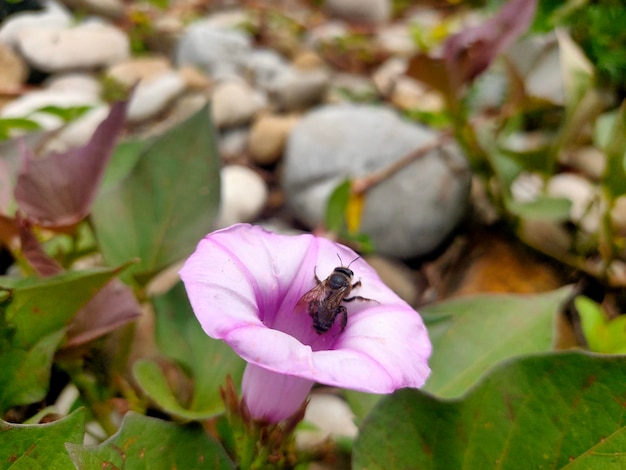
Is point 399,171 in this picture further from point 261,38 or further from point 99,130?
point 261,38

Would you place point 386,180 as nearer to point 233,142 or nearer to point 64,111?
point 233,142

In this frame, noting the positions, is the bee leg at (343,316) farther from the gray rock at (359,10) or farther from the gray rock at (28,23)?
the gray rock at (359,10)

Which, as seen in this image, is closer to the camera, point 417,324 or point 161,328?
point 417,324

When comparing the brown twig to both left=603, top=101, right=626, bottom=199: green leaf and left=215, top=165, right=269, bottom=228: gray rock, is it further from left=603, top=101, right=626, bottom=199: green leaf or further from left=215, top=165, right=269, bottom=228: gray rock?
left=603, top=101, right=626, bottom=199: green leaf

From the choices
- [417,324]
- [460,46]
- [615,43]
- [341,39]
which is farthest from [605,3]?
[417,324]

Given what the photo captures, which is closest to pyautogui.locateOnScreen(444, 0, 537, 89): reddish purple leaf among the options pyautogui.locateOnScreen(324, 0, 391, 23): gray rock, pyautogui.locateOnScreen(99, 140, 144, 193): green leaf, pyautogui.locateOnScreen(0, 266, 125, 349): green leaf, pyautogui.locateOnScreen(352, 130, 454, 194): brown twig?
pyautogui.locateOnScreen(352, 130, 454, 194): brown twig

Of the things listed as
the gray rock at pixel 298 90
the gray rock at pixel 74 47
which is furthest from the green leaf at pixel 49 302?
the gray rock at pixel 298 90

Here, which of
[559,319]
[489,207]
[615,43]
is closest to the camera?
[559,319]
